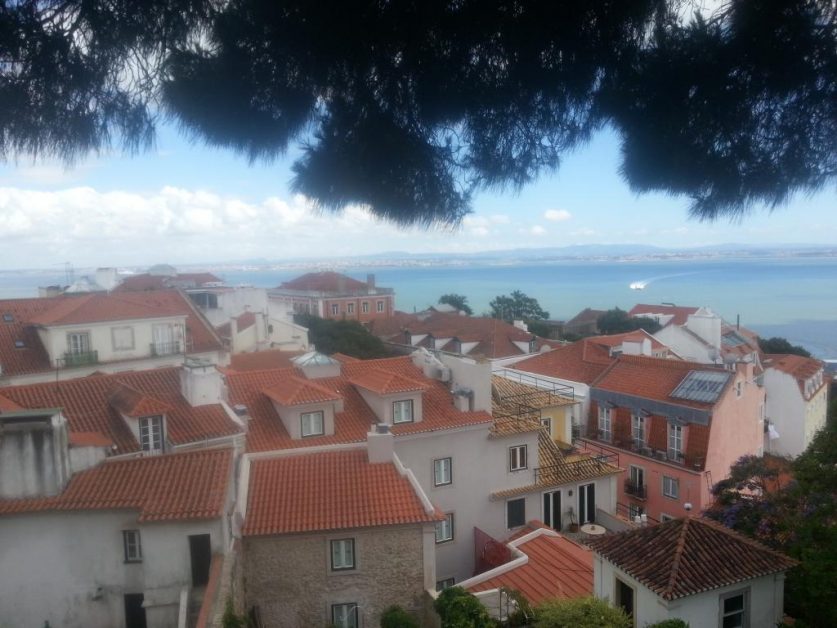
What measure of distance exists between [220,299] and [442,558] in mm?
21051

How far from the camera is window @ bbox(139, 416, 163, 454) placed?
1013 centimetres

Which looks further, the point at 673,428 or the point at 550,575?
the point at 673,428

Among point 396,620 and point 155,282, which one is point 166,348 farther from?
point 396,620

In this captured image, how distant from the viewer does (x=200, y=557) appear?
7.96 metres

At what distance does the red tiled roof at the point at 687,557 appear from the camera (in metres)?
6.90

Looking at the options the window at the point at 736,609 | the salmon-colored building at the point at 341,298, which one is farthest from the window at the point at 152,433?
the salmon-colored building at the point at 341,298

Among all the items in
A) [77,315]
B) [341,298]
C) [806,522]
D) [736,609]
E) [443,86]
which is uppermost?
[443,86]

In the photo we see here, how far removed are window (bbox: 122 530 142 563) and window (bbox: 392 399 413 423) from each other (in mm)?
5373

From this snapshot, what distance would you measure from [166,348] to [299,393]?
11.9m

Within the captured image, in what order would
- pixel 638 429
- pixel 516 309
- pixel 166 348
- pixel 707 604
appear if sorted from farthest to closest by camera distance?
pixel 516 309
pixel 166 348
pixel 638 429
pixel 707 604

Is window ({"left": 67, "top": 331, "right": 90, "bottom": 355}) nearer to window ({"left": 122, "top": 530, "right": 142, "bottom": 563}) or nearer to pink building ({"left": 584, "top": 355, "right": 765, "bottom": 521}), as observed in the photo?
window ({"left": 122, "top": 530, "right": 142, "bottom": 563})

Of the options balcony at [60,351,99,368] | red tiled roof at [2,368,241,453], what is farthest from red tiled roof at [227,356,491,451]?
balcony at [60,351,99,368]

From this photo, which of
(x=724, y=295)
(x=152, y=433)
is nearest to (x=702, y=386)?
(x=152, y=433)

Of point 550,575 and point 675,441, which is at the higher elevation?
point 550,575
